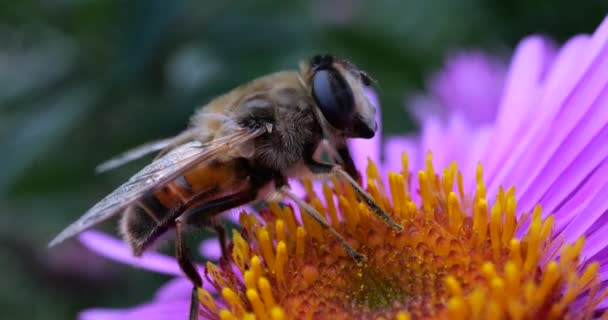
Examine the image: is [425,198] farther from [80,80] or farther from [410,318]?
[80,80]

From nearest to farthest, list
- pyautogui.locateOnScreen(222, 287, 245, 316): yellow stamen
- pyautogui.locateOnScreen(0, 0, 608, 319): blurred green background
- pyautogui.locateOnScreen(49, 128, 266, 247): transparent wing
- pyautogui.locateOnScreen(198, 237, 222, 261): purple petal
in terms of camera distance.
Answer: pyautogui.locateOnScreen(49, 128, 266, 247): transparent wing, pyautogui.locateOnScreen(222, 287, 245, 316): yellow stamen, pyautogui.locateOnScreen(198, 237, 222, 261): purple petal, pyautogui.locateOnScreen(0, 0, 608, 319): blurred green background

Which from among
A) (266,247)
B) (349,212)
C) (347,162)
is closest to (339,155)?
(347,162)

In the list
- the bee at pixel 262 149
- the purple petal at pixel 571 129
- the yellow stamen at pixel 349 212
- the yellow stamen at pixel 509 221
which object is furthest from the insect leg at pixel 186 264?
the purple petal at pixel 571 129

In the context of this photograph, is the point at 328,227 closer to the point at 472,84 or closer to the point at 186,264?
the point at 186,264

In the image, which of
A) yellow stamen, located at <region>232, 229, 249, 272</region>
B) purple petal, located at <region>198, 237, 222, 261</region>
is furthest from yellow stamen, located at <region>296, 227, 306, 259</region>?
purple petal, located at <region>198, 237, 222, 261</region>

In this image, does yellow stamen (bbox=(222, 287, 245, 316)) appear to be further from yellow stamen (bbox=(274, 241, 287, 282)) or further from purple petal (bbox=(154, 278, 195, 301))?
purple petal (bbox=(154, 278, 195, 301))

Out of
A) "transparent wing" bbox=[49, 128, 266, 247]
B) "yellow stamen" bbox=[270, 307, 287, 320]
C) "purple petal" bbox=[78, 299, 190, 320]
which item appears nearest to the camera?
"transparent wing" bbox=[49, 128, 266, 247]

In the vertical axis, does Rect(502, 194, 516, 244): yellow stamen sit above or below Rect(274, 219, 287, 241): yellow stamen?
below
